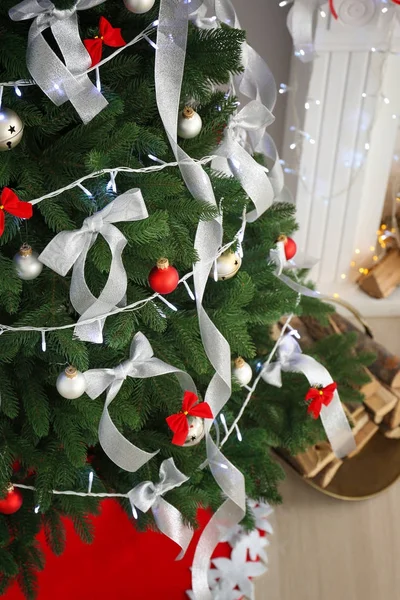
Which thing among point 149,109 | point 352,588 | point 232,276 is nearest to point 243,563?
point 352,588

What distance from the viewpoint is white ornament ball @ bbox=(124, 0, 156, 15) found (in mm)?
743

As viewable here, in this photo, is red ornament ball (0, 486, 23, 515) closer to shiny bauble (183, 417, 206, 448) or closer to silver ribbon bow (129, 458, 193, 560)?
silver ribbon bow (129, 458, 193, 560)

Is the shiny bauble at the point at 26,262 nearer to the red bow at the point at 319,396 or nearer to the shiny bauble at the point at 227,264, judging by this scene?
the shiny bauble at the point at 227,264

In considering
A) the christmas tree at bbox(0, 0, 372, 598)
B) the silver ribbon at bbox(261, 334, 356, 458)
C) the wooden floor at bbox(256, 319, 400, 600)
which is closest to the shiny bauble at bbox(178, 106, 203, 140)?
the christmas tree at bbox(0, 0, 372, 598)

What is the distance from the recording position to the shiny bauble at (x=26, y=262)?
79cm

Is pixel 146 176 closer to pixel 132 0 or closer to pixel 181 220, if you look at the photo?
pixel 181 220

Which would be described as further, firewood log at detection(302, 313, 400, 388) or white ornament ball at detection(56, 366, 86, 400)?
firewood log at detection(302, 313, 400, 388)

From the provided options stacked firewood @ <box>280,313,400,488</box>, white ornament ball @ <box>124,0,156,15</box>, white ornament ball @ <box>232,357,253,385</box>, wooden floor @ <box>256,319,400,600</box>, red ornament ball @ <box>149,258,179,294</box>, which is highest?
white ornament ball @ <box>124,0,156,15</box>

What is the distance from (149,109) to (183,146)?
82mm

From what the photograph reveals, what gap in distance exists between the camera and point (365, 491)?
1.53 meters

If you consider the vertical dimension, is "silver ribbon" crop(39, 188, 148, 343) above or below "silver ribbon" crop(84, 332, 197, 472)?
above

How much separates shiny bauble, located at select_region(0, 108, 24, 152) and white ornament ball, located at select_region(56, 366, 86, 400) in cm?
33

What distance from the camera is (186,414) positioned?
0.92 meters

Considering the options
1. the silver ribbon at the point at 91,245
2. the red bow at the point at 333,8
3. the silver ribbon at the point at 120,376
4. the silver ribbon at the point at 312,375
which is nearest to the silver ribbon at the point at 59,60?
the silver ribbon at the point at 91,245
